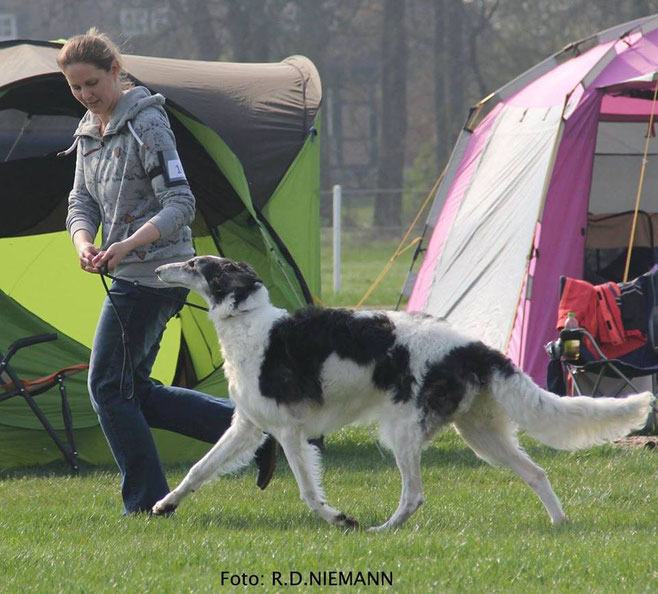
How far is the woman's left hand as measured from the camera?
4.42m

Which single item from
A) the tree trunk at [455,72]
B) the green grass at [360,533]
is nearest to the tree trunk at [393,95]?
the tree trunk at [455,72]

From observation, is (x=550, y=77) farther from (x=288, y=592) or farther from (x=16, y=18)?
(x=16, y=18)

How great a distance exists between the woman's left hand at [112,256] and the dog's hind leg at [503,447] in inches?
61.5

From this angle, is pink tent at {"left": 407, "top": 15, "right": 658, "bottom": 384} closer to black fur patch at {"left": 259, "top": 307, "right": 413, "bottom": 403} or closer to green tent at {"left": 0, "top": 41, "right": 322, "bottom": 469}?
green tent at {"left": 0, "top": 41, "right": 322, "bottom": 469}

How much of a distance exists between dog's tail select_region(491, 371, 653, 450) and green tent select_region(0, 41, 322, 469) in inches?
83.3

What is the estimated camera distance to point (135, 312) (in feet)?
15.2

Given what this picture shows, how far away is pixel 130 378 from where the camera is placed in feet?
15.5

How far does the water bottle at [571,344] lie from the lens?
21.5ft

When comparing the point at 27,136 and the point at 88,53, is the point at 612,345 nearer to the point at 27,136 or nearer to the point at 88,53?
the point at 88,53

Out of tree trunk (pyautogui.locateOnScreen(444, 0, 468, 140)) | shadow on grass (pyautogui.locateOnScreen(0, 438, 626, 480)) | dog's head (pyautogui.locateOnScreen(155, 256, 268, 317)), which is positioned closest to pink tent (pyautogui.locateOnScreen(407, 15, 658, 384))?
shadow on grass (pyautogui.locateOnScreen(0, 438, 626, 480))

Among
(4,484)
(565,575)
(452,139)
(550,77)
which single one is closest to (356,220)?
(452,139)

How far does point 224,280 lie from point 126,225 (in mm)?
469

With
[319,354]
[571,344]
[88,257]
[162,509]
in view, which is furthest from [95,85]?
[571,344]

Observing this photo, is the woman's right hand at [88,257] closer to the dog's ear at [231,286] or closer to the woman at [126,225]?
the woman at [126,225]
